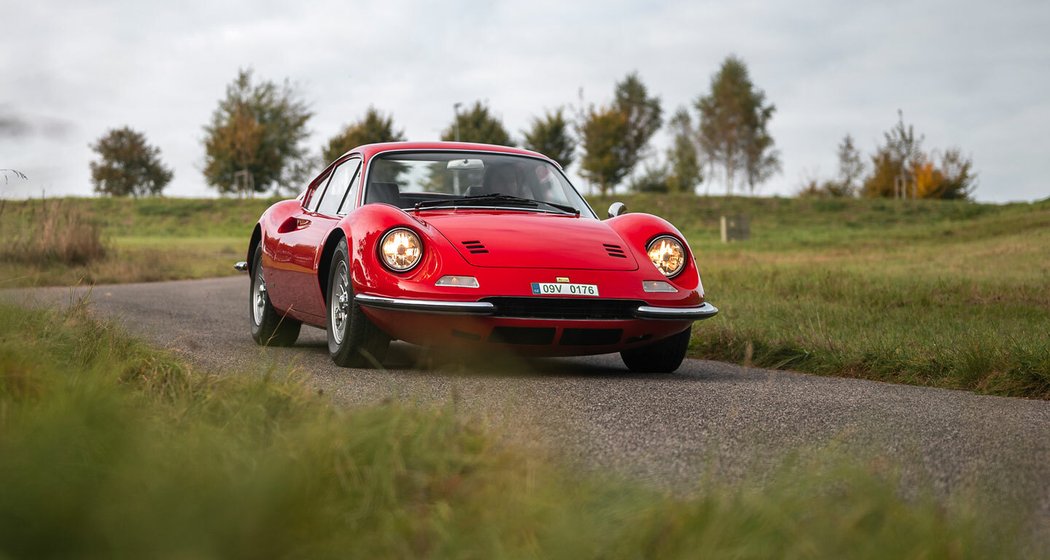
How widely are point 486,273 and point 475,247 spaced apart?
8.2 inches

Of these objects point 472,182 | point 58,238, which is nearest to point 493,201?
point 472,182

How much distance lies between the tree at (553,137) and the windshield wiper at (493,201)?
193ft

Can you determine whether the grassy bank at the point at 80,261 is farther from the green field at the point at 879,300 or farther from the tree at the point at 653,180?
the tree at the point at 653,180

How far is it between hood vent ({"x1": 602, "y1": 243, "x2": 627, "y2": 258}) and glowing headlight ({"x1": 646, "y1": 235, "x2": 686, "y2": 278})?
200 mm

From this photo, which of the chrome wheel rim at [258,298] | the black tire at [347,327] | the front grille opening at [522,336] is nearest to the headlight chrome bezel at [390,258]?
the black tire at [347,327]

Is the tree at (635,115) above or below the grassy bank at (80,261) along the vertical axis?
above

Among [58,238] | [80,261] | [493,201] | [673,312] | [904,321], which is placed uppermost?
[493,201]

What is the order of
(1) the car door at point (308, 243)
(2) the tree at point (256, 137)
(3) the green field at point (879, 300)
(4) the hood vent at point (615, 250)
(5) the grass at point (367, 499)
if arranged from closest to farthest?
(5) the grass at point (367, 499), (4) the hood vent at point (615, 250), (3) the green field at point (879, 300), (1) the car door at point (308, 243), (2) the tree at point (256, 137)

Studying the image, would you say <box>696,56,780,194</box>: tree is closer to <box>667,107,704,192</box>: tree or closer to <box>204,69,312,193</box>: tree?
<box>667,107,704,192</box>: tree

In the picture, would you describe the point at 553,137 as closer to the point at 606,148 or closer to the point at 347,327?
the point at 606,148

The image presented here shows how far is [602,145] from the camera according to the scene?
62188 mm

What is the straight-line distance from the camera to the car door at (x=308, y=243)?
720cm

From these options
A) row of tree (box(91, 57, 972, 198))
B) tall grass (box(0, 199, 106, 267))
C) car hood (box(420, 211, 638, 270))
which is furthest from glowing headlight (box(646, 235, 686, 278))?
row of tree (box(91, 57, 972, 198))

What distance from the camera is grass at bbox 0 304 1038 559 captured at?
2.23m
